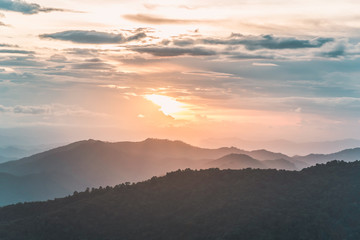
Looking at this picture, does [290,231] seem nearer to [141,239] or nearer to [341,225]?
[341,225]

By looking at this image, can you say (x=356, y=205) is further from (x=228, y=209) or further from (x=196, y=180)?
(x=196, y=180)

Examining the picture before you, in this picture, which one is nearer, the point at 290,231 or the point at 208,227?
the point at 290,231

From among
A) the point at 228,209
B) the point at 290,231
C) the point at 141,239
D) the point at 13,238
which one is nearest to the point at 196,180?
the point at 228,209

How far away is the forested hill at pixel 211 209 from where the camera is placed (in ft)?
354

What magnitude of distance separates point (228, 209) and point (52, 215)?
51.6m

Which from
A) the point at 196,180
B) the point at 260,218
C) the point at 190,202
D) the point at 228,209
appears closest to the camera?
the point at 260,218

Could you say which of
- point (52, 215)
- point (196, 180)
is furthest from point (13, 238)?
point (196, 180)

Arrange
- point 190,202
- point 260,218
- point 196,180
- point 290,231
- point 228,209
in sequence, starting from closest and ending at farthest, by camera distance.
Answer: point 290,231, point 260,218, point 228,209, point 190,202, point 196,180

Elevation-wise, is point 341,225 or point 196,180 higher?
point 196,180

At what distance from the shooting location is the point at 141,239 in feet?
A: 373

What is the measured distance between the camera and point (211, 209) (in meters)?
125

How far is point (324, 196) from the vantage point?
410 ft

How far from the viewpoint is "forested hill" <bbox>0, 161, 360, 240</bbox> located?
107812mm

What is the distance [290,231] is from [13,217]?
88192 millimetres
